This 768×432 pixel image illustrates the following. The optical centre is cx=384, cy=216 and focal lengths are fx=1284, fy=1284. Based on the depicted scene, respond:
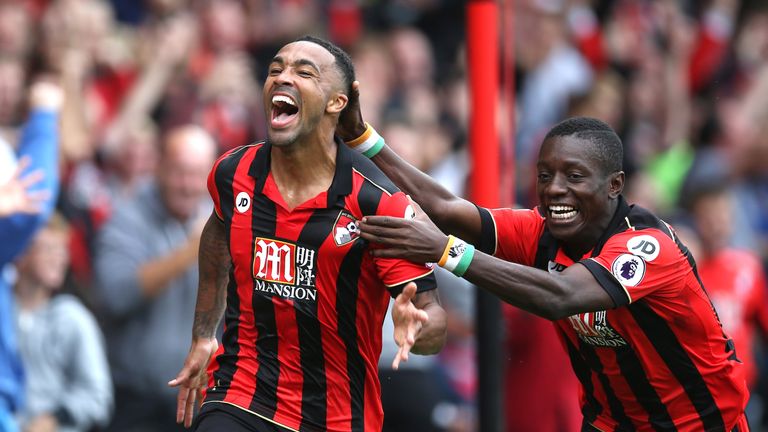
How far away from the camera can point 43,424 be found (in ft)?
25.5

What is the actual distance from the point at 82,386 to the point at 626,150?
6.34 m

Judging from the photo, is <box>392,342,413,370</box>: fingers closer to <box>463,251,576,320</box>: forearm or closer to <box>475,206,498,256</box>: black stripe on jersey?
<box>463,251,576,320</box>: forearm

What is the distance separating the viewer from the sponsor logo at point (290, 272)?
536 cm

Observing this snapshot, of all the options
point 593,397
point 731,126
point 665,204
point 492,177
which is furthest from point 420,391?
point 731,126

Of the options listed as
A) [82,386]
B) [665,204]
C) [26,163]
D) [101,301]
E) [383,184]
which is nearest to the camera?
[383,184]

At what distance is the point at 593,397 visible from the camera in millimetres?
5781

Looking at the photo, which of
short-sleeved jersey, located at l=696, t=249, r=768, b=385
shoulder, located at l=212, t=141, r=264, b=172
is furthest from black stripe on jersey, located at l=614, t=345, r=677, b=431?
short-sleeved jersey, located at l=696, t=249, r=768, b=385

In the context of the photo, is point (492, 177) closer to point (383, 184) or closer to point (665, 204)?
point (383, 184)

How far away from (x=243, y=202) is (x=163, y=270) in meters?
2.58

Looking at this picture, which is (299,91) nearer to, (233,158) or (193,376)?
(233,158)

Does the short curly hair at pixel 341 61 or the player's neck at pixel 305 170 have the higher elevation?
the short curly hair at pixel 341 61

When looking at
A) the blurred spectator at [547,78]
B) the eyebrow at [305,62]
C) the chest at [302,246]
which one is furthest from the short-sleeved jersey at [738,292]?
the eyebrow at [305,62]

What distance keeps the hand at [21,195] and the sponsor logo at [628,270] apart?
333 cm

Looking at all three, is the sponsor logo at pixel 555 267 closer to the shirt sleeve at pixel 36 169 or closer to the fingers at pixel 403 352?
the fingers at pixel 403 352
